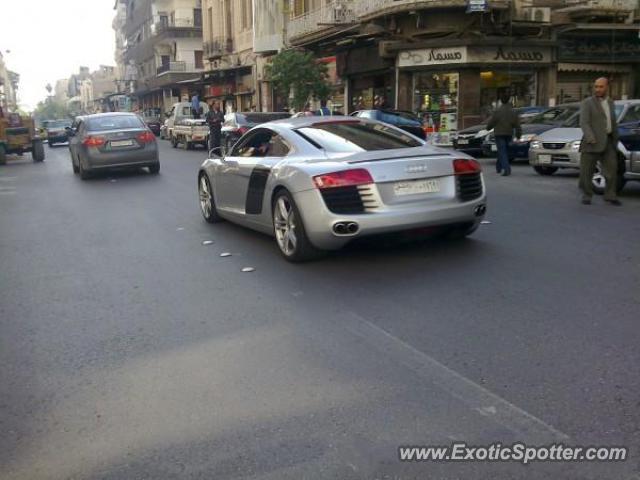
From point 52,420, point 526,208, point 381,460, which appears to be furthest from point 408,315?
point 526,208

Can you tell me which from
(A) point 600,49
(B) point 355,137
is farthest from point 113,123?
(A) point 600,49

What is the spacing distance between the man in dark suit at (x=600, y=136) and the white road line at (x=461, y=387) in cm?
599

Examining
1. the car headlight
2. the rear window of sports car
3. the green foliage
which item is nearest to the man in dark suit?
the rear window of sports car

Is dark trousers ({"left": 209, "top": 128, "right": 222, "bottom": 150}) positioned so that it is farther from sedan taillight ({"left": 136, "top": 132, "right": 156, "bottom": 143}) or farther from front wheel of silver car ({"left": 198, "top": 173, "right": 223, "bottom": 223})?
front wheel of silver car ({"left": 198, "top": 173, "right": 223, "bottom": 223})

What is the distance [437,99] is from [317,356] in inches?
974

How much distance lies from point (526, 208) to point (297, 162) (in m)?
4.39

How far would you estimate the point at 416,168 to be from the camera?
6566 millimetres

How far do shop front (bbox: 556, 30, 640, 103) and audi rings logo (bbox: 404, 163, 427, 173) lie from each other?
79.8 ft

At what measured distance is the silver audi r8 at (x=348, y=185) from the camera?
21.0 ft

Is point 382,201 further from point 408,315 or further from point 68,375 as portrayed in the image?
point 68,375

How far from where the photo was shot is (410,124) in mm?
21250

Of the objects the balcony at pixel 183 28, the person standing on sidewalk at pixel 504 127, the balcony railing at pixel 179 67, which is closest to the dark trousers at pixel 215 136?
the person standing on sidewalk at pixel 504 127

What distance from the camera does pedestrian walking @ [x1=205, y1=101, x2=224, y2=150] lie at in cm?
2570

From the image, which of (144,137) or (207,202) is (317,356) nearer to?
(207,202)
